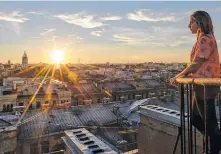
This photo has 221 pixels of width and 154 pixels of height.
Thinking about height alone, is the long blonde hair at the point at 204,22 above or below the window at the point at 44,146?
above

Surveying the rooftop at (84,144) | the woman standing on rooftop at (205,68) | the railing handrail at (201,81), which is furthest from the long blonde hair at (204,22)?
the rooftop at (84,144)

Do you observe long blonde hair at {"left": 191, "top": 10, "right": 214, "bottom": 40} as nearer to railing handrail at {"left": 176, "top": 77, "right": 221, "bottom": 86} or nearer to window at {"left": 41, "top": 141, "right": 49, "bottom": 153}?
railing handrail at {"left": 176, "top": 77, "right": 221, "bottom": 86}

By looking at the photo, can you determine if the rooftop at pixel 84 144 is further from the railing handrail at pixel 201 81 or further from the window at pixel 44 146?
the window at pixel 44 146


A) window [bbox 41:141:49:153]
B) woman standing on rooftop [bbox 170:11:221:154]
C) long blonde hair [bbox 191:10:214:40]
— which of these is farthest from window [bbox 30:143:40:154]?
long blonde hair [bbox 191:10:214:40]

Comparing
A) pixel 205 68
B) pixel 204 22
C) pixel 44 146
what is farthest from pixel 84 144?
pixel 44 146

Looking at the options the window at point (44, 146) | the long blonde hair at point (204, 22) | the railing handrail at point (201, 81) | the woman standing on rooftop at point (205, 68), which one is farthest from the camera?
the window at point (44, 146)

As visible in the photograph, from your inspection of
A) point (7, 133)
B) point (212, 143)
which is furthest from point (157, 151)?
point (7, 133)

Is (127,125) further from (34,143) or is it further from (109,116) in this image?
(34,143)

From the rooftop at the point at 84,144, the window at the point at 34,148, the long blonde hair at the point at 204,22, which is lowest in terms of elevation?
the window at the point at 34,148
